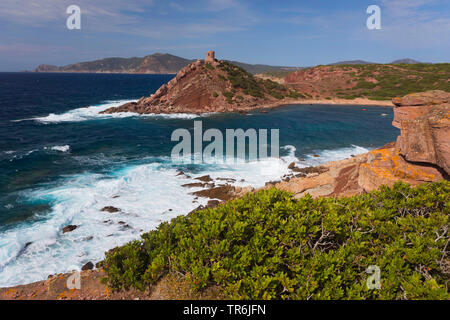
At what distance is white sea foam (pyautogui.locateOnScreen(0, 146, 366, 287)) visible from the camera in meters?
14.4

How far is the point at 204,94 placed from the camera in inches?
2810

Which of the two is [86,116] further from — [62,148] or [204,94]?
[204,94]

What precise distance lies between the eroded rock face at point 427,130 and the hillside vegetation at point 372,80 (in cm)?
8026

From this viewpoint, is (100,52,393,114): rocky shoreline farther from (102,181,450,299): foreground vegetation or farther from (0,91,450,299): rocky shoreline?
(102,181,450,299): foreground vegetation

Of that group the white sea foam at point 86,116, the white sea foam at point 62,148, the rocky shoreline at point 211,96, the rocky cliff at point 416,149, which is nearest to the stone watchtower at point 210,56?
the rocky shoreline at point 211,96

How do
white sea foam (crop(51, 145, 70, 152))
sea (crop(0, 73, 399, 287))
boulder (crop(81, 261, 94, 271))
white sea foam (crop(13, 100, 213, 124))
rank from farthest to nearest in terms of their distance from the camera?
white sea foam (crop(13, 100, 213, 124)) < white sea foam (crop(51, 145, 70, 152)) < sea (crop(0, 73, 399, 287)) < boulder (crop(81, 261, 94, 271))

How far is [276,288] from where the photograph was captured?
6.32 metres

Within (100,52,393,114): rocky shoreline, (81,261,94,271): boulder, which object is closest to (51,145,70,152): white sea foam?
(81,261,94,271): boulder

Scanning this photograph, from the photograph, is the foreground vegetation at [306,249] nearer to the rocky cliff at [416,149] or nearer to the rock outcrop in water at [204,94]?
the rocky cliff at [416,149]

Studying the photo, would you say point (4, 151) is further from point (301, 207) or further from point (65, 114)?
point (301, 207)

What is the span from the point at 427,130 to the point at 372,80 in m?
101

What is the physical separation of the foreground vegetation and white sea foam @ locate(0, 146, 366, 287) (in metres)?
8.08

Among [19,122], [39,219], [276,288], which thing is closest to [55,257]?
[39,219]
